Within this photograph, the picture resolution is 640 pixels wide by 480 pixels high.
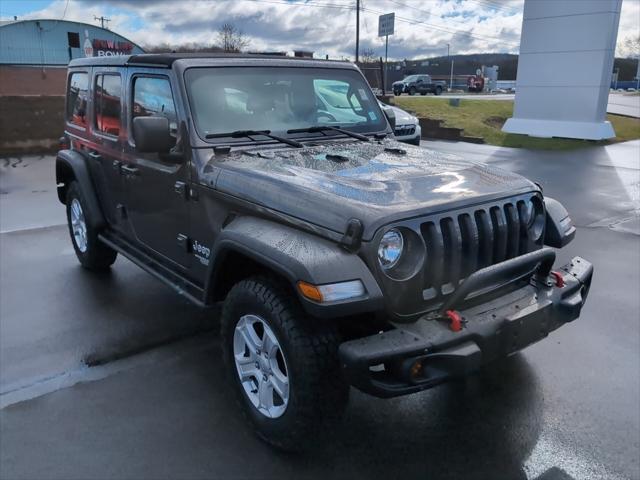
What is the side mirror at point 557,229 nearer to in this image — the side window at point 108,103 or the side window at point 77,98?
the side window at point 108,103

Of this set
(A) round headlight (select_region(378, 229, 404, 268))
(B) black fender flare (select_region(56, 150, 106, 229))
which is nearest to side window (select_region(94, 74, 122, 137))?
(B) black fender flare (select_region(56, 150, 106, 229))

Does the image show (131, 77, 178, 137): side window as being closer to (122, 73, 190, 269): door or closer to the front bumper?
(122, 73, 190, 269): door

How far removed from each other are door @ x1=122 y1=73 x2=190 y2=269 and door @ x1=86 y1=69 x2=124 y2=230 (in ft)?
0.75

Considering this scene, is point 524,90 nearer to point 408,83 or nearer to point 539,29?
point 539,29

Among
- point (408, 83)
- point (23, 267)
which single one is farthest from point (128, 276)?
point (408, 83)

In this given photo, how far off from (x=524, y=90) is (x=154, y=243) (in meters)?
16.1

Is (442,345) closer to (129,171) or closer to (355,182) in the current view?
(355,182)

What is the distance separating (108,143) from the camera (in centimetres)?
466

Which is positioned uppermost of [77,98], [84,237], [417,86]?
[77,98]

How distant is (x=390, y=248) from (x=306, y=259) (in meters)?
0.40

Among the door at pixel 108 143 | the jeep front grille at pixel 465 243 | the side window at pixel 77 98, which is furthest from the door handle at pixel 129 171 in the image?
the jeep front grille at pixel 465 243

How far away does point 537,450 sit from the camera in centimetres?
293

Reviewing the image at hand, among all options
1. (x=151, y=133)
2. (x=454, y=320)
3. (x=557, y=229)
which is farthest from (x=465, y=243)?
(x=151, y=133)

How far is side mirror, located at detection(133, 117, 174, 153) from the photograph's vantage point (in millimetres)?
3285
